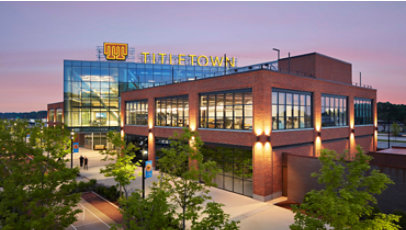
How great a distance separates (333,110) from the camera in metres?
32.2

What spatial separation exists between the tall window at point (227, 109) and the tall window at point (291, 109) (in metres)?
2.43

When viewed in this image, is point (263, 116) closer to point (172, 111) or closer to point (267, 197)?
point (267, 197)

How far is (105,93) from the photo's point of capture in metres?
62.8

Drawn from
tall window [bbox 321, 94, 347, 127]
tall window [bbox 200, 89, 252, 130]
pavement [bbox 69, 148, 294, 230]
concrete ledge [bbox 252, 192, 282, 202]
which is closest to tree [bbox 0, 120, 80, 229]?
pavement [bbox 69, 148, 294, 230]

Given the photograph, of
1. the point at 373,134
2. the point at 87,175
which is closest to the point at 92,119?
the point at 87,175

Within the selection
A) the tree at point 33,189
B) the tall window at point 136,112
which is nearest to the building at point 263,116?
the tall window at point 136,112

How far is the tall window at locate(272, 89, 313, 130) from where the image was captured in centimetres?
2455

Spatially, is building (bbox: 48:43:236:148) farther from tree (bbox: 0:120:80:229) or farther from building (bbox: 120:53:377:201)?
tree (bbox: 0:120:80:229)

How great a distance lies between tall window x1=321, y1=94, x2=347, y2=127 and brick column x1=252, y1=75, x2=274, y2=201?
35.3 feet

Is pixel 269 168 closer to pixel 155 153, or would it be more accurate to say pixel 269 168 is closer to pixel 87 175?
pixel 155 153

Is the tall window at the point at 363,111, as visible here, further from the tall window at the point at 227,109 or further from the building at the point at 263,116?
the tall window at the point at 227,109

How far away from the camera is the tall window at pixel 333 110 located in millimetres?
30531

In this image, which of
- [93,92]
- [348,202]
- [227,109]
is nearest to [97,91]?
[93,92]

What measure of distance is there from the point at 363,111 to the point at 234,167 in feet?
83.8
